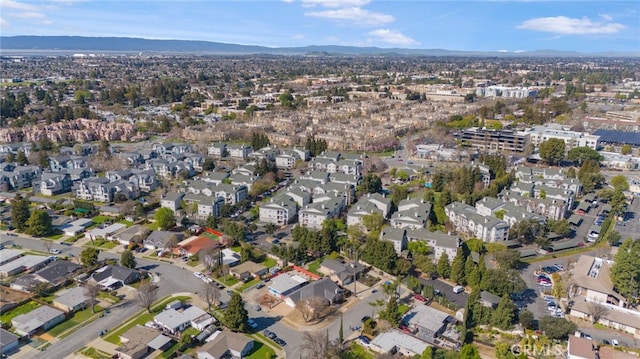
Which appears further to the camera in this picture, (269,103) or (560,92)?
(560,92)

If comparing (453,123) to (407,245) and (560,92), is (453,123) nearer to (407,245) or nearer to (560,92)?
(407,245)

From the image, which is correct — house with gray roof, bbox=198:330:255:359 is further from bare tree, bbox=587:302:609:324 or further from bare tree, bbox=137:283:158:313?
bare tree, bbox=587:302:609:324

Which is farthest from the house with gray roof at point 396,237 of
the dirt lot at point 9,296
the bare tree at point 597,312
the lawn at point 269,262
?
the dirt lot at point 9,296

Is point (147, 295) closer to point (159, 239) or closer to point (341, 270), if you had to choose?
point (159, 239)

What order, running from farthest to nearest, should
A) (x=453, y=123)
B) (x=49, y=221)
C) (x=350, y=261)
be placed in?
(x=453, y=123), (x=49, y=221), (x=350, y=261)

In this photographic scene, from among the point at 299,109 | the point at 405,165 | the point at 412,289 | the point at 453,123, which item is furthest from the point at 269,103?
the point at 412,289

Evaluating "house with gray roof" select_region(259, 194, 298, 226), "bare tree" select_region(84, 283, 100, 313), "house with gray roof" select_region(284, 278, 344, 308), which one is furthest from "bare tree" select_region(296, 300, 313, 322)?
"house with gray roof" select_region(259, 194, 298, 226)

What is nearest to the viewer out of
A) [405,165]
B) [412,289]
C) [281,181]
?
[412,289]

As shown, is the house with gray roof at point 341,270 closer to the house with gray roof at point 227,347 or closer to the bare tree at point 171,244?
the house with gray roof at point 227,347
